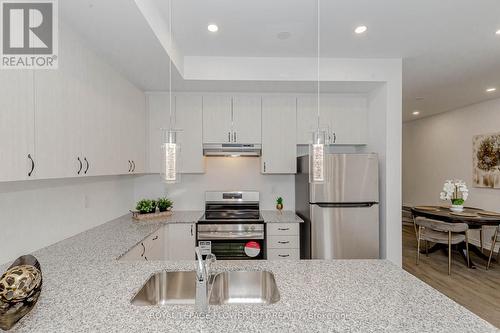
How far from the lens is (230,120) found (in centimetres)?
323

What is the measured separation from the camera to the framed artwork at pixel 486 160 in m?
4.29

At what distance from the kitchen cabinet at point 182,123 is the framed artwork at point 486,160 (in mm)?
4893

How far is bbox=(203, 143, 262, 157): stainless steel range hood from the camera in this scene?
3.22m

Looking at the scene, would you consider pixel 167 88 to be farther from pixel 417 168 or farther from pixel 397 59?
pixel 417 168

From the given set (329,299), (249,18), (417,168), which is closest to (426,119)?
(417,168)

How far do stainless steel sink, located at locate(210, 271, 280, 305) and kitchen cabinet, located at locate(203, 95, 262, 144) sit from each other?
2.00 m

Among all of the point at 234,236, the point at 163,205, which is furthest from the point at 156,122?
the point at 234,236

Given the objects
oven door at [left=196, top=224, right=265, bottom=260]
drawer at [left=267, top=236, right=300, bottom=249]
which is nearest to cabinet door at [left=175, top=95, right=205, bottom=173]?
oven door at [left=196, top=224, right=265, bottom=260]

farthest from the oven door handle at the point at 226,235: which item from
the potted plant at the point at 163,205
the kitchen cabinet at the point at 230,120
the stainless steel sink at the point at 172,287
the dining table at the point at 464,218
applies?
the dining table at the point at 464,218

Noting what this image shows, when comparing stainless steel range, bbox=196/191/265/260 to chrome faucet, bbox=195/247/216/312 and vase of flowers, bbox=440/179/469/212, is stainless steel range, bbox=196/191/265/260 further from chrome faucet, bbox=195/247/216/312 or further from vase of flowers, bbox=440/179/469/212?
vase of flowers, bbox=440/179/469/212

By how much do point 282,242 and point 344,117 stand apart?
1779mm

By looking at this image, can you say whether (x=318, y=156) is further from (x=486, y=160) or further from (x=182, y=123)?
(x=486, y=160)

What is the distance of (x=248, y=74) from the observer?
280 centimetres

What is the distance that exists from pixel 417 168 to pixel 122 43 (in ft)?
22.2
